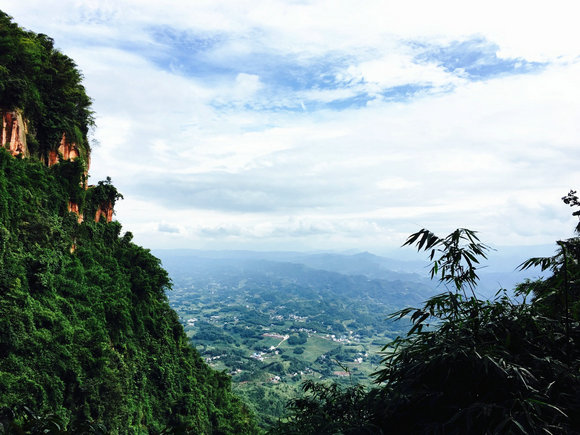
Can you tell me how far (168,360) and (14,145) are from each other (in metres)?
16.9

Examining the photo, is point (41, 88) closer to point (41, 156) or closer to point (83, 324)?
point (41, 156)

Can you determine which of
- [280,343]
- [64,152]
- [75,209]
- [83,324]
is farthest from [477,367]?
[280,343]

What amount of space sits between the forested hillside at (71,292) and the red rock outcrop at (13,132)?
82 millimetres

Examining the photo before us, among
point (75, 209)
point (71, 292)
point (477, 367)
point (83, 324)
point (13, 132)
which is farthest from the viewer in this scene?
point (75, 209)

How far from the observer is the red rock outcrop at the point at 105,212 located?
24.0m

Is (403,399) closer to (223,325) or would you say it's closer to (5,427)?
(5,427)

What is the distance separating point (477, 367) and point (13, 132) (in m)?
21.9

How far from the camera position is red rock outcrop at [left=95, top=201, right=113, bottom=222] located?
2403cm

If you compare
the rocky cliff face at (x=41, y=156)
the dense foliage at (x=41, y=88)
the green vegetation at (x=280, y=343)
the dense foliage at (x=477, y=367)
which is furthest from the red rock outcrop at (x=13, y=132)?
the green vegetation at (x=280, y=343)

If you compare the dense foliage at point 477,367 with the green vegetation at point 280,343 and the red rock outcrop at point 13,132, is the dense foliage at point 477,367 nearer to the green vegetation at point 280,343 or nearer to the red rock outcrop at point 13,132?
the red rock outcrop at point 13,132

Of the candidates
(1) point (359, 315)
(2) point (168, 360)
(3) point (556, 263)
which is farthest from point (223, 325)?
(3) point (556, 263)

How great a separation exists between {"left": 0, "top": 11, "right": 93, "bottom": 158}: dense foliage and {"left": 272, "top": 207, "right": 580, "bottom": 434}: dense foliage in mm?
21689

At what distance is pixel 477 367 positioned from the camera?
3676 millimetres

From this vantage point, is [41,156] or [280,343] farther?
[280,343]
